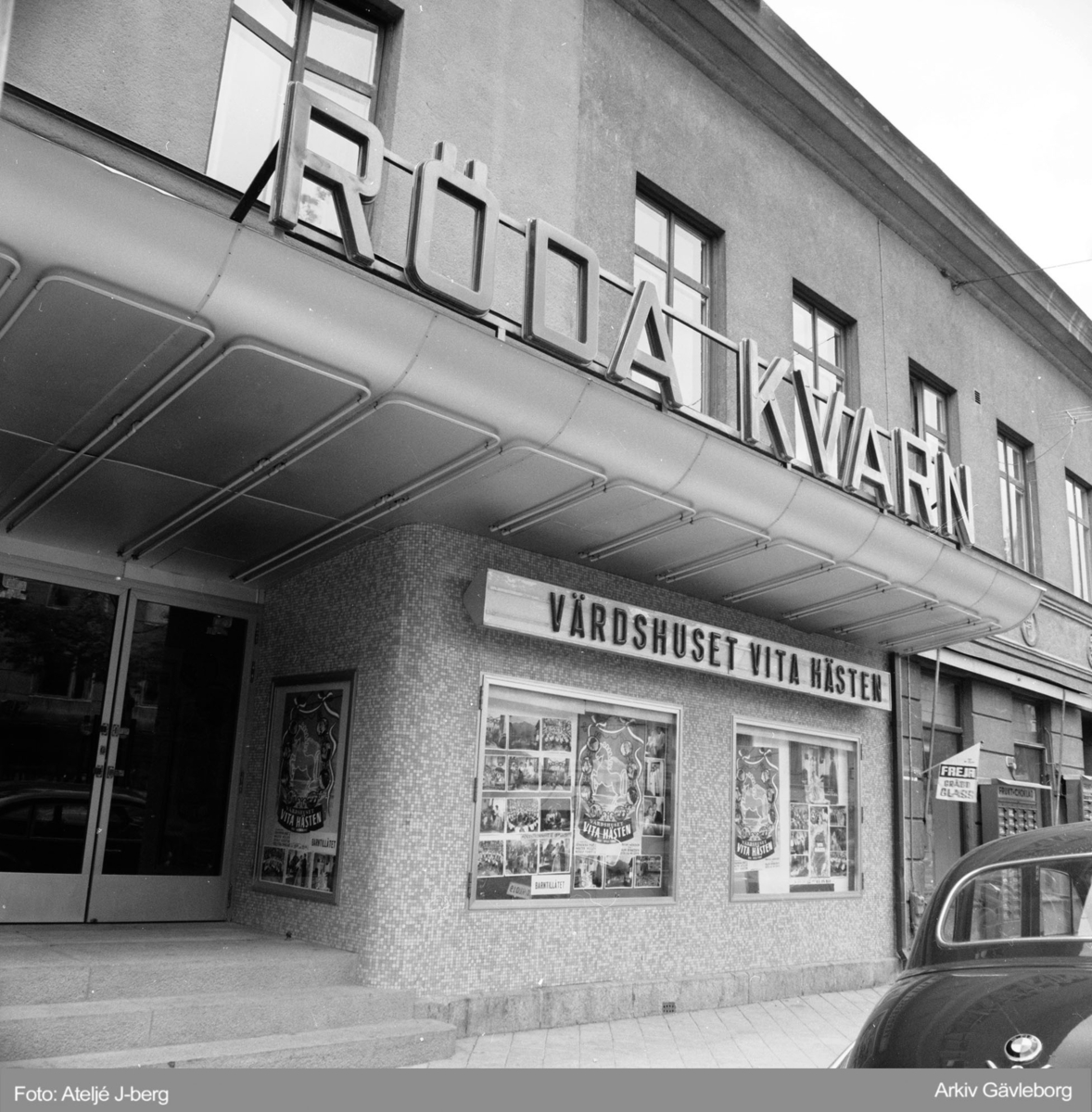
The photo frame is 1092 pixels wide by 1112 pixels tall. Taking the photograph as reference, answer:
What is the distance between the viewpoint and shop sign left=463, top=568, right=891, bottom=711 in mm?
8469

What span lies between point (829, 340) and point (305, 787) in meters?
8.56

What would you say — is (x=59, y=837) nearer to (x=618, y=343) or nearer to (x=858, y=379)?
(x=618, y=343)

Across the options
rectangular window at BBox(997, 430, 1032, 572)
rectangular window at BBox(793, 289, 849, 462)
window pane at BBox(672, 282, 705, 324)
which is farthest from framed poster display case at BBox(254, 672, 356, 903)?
rectangular window at BBox(997, 430, 1032, 572)

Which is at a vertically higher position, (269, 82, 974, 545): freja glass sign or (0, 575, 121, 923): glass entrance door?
(269, 82, 974, 545): freja glass sign

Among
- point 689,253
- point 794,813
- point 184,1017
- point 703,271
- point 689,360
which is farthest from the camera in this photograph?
point 703,271

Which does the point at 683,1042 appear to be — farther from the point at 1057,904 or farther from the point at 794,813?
the point at 1057,904

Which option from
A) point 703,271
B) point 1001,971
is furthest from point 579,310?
point 1001,971

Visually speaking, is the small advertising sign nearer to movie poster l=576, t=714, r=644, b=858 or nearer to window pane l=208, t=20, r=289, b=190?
movie poster l=576, t=714, r=644, b=858

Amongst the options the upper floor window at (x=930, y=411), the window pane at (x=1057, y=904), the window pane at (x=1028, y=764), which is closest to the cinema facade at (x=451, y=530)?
the upper floor window at (x=930, y=411)

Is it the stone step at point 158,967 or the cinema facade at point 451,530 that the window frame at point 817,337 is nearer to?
the cinema facade at point 451,530

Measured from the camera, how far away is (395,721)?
26.5 ft

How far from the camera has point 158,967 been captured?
268 inches

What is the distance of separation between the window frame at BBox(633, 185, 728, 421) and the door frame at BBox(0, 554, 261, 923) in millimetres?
5343

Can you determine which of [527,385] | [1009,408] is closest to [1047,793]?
[1009,408]
